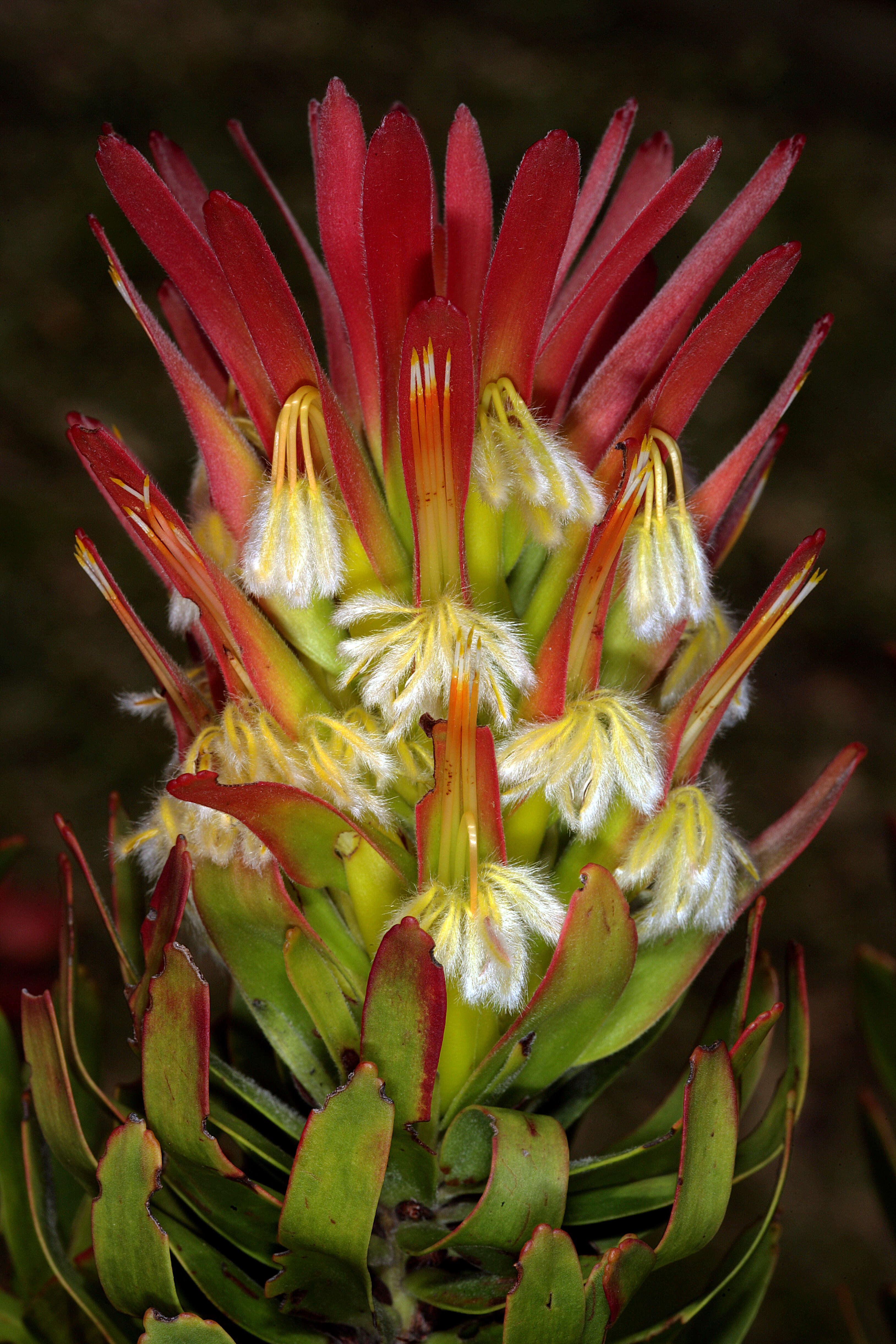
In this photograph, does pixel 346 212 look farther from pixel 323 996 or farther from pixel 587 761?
pixel 323 996

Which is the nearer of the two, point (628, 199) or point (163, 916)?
point (163, 916)

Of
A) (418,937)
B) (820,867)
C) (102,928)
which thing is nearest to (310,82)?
(102,928)

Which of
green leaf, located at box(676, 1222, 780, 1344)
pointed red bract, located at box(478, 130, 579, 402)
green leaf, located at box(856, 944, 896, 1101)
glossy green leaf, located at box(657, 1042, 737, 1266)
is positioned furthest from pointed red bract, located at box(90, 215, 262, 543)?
green leaf, located at box(856, 944, 896, 1101)

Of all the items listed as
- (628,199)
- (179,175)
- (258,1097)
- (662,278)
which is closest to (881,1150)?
(258,1097)

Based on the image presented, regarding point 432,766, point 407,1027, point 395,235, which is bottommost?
point 407,1027

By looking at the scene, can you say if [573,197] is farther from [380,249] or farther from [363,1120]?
[363,1120]

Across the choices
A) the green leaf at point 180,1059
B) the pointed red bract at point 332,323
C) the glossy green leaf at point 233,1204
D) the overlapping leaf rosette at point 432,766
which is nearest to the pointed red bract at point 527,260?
the overlapping leaf rosette at point 432,766
